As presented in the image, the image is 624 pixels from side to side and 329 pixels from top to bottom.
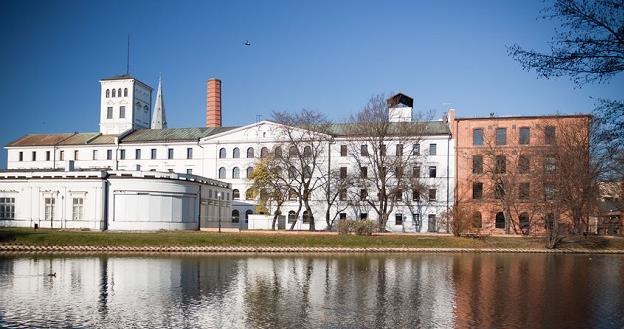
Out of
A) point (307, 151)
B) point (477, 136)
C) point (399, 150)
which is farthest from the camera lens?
point (477, 136)

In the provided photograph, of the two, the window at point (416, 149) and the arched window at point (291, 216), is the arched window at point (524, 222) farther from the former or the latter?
the arched window at point (291, 216)

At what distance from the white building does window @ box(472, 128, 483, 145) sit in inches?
112

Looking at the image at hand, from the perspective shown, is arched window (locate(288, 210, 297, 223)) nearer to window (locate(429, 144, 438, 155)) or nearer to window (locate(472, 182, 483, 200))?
window (locate(429, 144, 438, 155))

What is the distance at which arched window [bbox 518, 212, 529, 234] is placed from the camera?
216 feet

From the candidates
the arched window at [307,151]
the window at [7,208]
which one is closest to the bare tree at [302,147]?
the arched window at [307,151]

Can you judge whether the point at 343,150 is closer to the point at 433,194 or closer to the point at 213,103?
the point at 433,194

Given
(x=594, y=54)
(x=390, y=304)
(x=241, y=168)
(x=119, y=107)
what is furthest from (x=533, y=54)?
(x=119, y=107)

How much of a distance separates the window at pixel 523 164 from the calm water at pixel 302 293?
70.0 feet

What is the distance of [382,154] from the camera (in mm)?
67188

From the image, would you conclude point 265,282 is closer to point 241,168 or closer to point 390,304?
point 390,304

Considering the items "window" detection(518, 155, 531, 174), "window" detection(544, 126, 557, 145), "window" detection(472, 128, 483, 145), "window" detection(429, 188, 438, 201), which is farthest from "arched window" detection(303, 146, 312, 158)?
"window" detection(544, 126, 557, 145)

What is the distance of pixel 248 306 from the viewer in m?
24.1

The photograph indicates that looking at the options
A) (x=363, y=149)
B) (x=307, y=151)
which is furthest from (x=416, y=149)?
(x=307, y=151)

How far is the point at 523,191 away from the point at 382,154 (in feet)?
51.5
